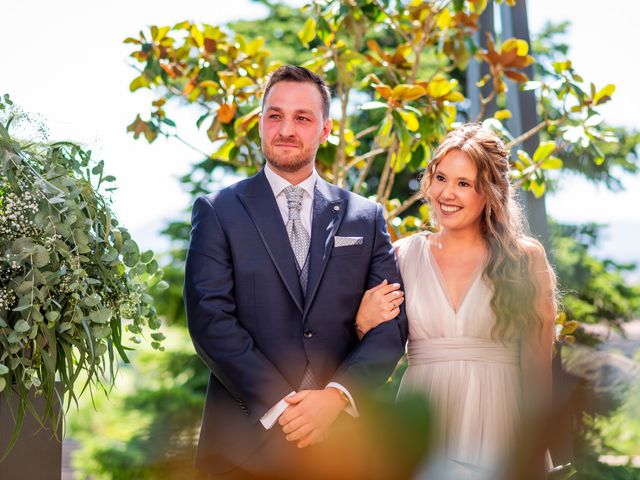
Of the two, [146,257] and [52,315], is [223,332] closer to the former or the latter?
[146,257]

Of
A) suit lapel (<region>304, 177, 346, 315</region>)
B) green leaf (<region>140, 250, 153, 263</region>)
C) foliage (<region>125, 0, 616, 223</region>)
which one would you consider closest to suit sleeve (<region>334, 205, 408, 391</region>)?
suit lapel (<region>304, 177, 346, 315</region>)

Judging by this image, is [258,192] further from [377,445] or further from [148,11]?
[148,11]

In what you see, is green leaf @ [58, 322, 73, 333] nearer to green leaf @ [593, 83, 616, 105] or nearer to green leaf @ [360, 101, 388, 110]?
green leaf @ [360, 101, 388, 110]

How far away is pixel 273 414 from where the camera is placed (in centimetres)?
191

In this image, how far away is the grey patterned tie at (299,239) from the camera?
6.57 ft

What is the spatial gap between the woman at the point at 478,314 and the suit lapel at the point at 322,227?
1.08 ft

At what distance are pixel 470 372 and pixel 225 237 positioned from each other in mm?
784

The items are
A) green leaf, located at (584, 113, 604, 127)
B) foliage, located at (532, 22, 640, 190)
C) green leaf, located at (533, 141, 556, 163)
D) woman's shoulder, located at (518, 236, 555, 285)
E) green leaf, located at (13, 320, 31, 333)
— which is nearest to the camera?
green leaf, located at (13, 320, 31, 333)

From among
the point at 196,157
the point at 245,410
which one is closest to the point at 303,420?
the point at 245,410

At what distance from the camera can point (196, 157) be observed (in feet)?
23.3

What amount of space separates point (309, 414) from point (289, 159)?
0.66 metres

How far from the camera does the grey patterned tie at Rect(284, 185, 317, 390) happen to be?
2002 millimetres

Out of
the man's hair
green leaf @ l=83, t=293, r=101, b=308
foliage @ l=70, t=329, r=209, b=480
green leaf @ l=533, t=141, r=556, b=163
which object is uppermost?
the man's hair

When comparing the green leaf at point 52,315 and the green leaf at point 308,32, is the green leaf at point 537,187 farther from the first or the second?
the green leaf at point 52,315
